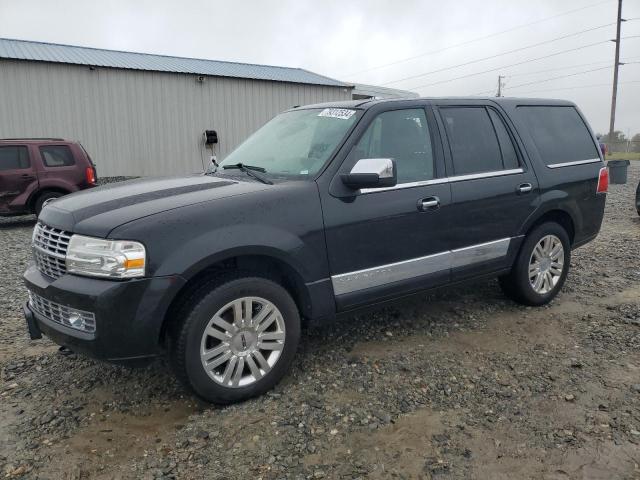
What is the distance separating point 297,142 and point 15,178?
8.12 meters

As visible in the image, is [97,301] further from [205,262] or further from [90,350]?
[205,262]

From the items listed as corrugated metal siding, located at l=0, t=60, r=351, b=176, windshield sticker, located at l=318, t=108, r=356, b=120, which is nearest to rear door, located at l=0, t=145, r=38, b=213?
corrugated metal siding, located at l=0, t=60, r=351, b=176

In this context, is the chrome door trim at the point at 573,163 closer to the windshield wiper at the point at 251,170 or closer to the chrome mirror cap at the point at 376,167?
the chrome mirror cap at the point at 376,167

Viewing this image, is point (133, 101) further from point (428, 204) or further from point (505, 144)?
point (428, 204)

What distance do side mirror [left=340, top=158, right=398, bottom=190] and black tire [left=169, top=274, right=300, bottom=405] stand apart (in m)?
0.83

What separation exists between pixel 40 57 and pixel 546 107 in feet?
52.1

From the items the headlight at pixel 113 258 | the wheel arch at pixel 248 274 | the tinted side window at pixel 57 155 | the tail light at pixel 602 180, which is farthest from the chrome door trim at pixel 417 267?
the tinted side window at pixel 57 155

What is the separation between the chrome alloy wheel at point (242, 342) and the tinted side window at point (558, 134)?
9.86 ft

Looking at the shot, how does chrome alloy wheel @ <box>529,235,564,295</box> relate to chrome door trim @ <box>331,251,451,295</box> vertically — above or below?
below

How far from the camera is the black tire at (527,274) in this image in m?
4.63

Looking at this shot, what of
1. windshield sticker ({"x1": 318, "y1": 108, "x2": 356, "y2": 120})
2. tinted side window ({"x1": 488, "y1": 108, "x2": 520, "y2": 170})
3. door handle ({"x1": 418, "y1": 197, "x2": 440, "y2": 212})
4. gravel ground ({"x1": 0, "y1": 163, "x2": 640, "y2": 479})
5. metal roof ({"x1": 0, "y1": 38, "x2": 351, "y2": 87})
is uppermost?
metal roof ({"x1": 0, "y1": 38, "x2": 351, "y2": 87})

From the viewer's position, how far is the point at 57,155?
1030cm

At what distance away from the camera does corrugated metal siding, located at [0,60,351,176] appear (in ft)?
51.3

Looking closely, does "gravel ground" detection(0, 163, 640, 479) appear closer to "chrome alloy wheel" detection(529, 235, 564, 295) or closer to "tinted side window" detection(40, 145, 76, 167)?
"chrome alloy wheel" detection(529, 235, 564, 295)
